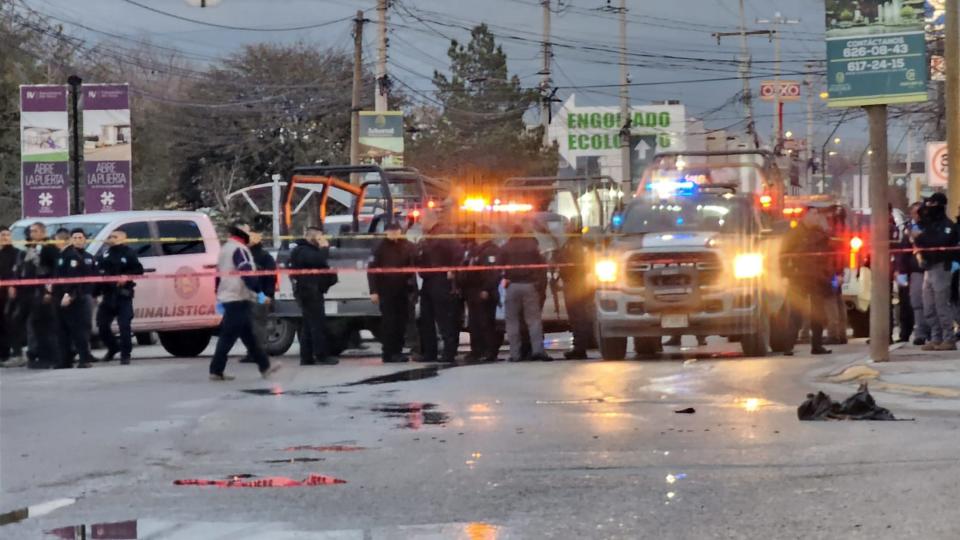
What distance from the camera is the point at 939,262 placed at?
18.5m

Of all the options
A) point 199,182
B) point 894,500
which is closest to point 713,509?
point 894,500

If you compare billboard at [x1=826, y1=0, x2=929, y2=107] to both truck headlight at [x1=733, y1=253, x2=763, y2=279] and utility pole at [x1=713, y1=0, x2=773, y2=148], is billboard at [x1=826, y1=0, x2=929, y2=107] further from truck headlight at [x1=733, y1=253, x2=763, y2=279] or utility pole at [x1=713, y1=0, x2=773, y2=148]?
utility pole at [x1=713, y1=0, x2=773, y2=148]

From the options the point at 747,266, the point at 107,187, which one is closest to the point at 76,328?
the point at 747,266

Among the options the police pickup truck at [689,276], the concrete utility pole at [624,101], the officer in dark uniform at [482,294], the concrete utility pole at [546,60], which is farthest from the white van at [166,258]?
the concrete utility pole at [546,60]

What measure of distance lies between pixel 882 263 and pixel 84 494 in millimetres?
10053

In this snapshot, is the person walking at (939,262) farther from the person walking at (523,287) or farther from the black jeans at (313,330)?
the black jeans at (313,330)

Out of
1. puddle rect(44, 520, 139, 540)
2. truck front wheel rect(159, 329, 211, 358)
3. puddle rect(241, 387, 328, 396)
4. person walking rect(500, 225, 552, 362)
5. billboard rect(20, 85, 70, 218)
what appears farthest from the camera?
billboard rect(20, 85, 70, 218)

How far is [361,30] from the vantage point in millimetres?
45531

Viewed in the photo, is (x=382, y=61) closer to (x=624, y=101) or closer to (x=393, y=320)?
(x=624, y=101)

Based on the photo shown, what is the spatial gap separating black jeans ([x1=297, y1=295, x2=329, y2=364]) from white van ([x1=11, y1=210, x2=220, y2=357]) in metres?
2.17

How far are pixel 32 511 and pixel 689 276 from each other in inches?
424

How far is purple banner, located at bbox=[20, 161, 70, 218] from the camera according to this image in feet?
111

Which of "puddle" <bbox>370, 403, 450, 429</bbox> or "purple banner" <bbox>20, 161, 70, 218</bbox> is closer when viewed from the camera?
"puddle" <bbox>370, 403, 450, 429</bbox>

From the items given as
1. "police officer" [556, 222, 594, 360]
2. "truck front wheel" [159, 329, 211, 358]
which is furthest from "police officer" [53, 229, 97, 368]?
"police officer" [556, 222, 594, 360]
